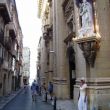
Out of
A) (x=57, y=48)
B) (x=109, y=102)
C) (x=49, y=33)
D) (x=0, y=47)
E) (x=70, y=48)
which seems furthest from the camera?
(x=49, y=33)

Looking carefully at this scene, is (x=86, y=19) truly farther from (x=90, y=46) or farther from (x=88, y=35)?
(x=90, y=46)

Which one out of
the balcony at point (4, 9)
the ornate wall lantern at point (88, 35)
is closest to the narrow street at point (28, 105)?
the ornate wall lantern at point (88, 35)

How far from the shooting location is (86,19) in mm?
14195

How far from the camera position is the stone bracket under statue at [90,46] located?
13758mm

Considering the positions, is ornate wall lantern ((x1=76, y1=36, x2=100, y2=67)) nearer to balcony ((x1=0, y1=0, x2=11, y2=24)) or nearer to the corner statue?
the corner statue

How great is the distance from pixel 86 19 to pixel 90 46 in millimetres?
1347

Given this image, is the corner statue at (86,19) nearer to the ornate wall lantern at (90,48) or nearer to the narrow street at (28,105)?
the ornate wall lantern at (90,48)

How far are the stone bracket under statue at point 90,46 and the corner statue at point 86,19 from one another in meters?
0.29

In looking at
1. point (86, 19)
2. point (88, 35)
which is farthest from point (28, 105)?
point (86, 19)

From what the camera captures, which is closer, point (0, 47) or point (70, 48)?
point (70, 48)

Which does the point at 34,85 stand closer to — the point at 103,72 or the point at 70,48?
the point at 70,48

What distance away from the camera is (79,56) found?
16.4 m

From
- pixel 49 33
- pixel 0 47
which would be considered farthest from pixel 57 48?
pixel 49 33

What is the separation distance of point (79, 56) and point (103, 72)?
2708mm
